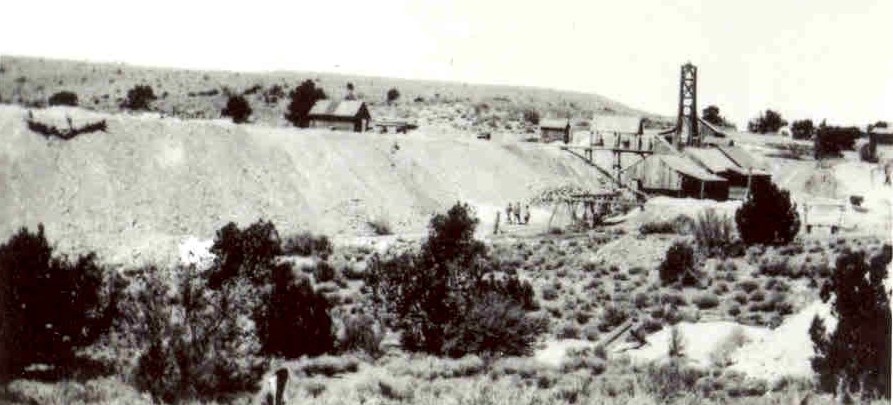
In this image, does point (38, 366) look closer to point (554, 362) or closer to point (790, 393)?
point (554, 362)

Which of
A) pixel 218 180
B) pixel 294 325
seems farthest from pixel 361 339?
pixel 218 180

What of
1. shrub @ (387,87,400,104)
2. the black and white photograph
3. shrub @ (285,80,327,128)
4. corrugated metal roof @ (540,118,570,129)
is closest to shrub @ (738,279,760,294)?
the black and white photograph

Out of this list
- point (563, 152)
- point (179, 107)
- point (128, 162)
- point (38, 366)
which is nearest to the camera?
point (38, 366)

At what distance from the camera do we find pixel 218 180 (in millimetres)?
50656

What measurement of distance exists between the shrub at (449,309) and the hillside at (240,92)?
49.9 m

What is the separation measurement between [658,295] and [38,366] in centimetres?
1949

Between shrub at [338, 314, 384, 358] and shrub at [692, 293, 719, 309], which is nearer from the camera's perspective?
shrub at [338, 314, 384, 358]

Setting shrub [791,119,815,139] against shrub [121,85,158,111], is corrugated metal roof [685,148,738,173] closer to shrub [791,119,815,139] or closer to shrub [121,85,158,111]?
shrub [791,119,815,139]

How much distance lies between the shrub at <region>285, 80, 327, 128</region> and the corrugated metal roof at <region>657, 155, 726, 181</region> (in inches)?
1055

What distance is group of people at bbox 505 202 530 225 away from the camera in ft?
170

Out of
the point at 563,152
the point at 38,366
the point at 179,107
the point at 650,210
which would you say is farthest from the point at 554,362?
the point at 179,107

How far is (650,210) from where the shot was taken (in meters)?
49.5

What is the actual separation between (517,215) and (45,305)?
3444 cm

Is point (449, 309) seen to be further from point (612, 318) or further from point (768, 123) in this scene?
point (768, 123)
